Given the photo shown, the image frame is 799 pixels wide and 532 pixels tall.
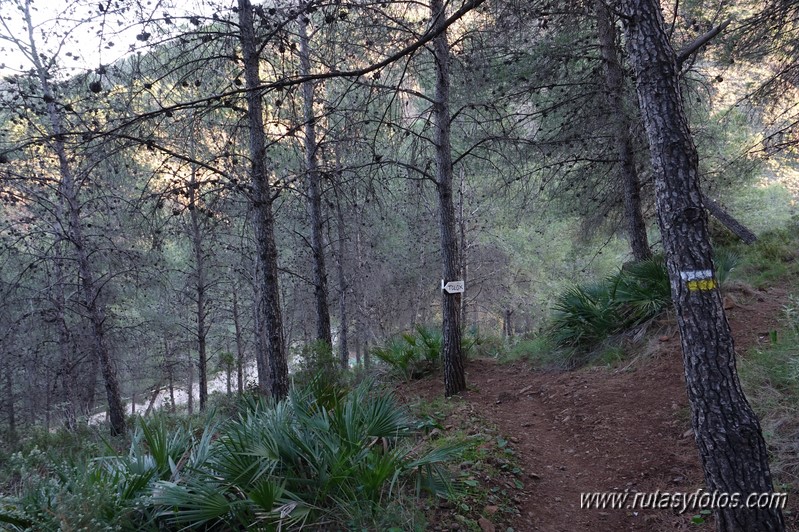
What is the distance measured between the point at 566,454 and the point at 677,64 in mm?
4007

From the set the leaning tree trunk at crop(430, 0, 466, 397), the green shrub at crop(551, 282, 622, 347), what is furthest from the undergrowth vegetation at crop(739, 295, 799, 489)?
the leaning tree trunk at crop(430, 0, 466, 397)

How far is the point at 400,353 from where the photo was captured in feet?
30.7

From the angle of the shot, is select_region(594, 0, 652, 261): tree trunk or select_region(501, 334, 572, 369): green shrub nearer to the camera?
select_region(594, 0, 652, 261): tree trunk

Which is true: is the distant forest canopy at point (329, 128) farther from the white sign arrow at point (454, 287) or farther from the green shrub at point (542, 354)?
the green shrub at point (542, 354)

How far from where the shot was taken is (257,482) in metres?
3.33

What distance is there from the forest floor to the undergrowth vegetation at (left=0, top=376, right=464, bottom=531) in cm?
57

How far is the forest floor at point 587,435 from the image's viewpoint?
386 cm

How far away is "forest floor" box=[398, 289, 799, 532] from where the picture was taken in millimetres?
3855

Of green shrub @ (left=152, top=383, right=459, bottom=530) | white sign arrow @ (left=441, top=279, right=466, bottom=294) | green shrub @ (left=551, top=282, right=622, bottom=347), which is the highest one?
white sign arrow @ (left=441, top=279, right=466, bottom=294)

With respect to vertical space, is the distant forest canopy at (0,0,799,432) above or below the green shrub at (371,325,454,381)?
above

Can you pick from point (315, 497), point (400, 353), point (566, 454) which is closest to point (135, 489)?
point (315, 497)

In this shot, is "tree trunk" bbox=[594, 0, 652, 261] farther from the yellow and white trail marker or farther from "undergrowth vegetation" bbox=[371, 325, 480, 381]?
the yellow and white trail marker

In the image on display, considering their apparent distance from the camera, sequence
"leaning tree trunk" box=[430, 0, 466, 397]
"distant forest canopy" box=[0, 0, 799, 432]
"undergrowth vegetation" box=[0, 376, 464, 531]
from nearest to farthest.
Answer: "undergrowth vegetation" box=[0, 376, 464, 531] < "distant forest canopy" box=[0, 0, 799, 432] < "leaning tree trunk" box=[430, 0, 466, 397]

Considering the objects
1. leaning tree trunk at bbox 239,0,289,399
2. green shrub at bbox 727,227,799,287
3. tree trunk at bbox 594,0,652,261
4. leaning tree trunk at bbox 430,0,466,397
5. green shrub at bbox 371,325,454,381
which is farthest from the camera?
green shrub at bbox 371,325,454,381
